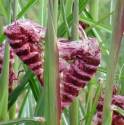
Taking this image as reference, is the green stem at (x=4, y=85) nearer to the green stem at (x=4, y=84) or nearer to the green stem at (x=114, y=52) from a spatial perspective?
the green stem at (x=4, y=84)

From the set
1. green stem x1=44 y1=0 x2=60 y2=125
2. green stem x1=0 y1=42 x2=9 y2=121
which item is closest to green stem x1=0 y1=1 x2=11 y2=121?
green stem x1=0 y1=42 x2=9 y2=121

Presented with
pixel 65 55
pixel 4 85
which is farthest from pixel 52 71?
pixel 4 85

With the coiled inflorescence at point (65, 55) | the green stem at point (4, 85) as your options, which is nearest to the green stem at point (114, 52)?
the coiled inflorescence at point (65, 55)

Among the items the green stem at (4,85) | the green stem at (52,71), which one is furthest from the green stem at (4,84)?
the green stem at (52,71)

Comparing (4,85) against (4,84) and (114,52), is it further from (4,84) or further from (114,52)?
(114,52)

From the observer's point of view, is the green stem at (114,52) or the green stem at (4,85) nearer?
the green stem at (114,52)

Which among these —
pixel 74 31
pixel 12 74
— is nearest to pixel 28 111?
pixel 12 74
